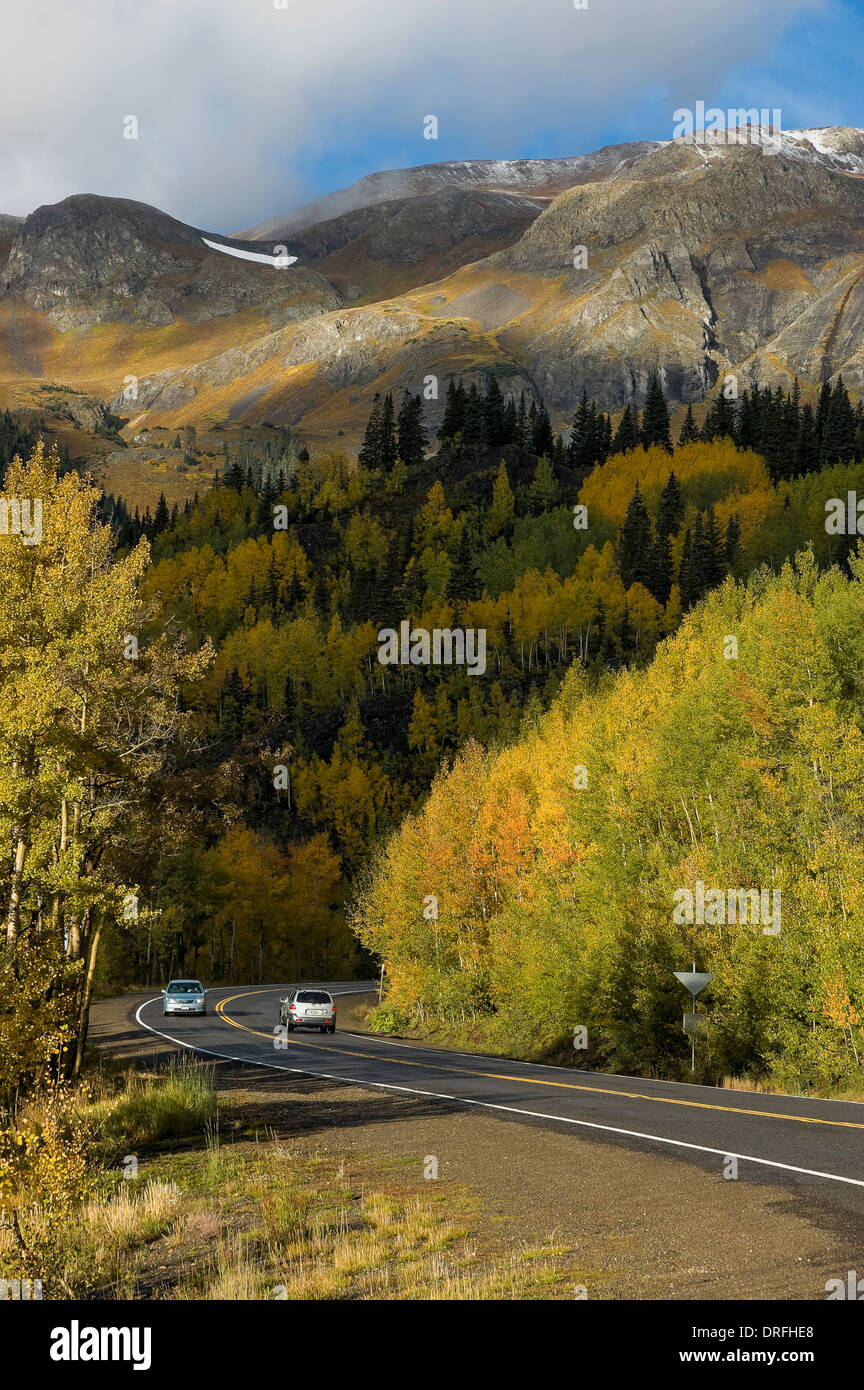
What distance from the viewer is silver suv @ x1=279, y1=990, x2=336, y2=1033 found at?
40.3 m

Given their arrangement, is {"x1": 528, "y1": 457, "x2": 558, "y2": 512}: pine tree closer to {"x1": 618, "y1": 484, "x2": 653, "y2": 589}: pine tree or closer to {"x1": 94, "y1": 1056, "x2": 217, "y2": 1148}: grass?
{"x1": 618, "y1": 484, "x2": 653, "y2": 589}: pine tree

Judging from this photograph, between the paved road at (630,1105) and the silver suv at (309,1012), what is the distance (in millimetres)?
3366

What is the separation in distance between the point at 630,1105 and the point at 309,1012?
78.8 ft

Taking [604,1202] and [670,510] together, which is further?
[670,510]

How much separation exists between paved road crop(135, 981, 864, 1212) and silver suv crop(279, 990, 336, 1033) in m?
3.37

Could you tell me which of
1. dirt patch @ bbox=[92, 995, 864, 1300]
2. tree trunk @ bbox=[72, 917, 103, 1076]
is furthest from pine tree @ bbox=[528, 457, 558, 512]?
dirt patch @ bbox=[92, 995, 864, 1300]

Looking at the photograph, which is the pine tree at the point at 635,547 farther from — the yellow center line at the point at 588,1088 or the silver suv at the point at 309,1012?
the yellow center line at the point at 588,1088

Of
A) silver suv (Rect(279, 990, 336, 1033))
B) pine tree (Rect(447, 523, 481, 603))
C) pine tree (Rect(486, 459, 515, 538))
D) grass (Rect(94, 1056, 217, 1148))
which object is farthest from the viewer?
pine tree (Rect(486, 459, 515, 538))

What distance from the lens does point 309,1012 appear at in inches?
1590

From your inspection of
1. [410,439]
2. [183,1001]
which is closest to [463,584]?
[410,439]

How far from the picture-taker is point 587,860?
3891cm

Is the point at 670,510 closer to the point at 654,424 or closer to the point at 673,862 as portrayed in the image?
the point at 654,424

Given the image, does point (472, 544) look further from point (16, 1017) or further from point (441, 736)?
point (16, 1017)

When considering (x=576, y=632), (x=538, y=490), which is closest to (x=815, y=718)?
(x=576, y=632)
